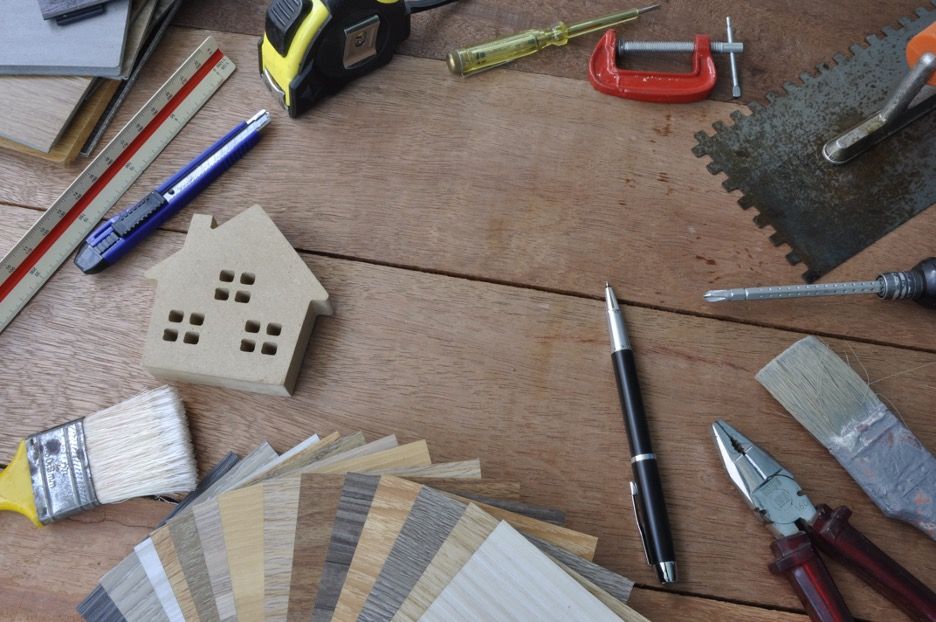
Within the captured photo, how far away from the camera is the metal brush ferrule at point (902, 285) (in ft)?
2.38

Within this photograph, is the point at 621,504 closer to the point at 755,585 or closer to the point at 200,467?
the point at 755,585

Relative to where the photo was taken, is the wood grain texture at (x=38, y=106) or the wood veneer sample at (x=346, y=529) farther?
the wood grain texture at (x=38, y=106)

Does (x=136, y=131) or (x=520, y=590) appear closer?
(x=520, y=590)

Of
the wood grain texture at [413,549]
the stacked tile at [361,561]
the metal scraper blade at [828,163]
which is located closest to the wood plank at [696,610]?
the stacked tile at [361,561]

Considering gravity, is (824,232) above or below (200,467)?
above

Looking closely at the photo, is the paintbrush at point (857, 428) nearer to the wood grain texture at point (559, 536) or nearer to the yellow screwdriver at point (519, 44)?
the wood grain texture at point (559, 536)

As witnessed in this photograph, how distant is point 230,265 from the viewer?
758 millimetres

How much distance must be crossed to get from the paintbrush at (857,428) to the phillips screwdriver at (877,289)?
0.18 ft

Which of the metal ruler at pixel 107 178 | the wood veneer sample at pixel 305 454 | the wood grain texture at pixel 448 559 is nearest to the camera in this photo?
the wood grain texture at pixel 448 559

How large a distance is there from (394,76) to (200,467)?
48 cm

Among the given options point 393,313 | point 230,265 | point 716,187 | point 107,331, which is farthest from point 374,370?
point 716,187

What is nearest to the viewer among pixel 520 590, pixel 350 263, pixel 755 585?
pixel 520 590

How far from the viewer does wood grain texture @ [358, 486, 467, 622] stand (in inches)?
22.3

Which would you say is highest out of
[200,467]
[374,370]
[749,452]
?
[749,452]
